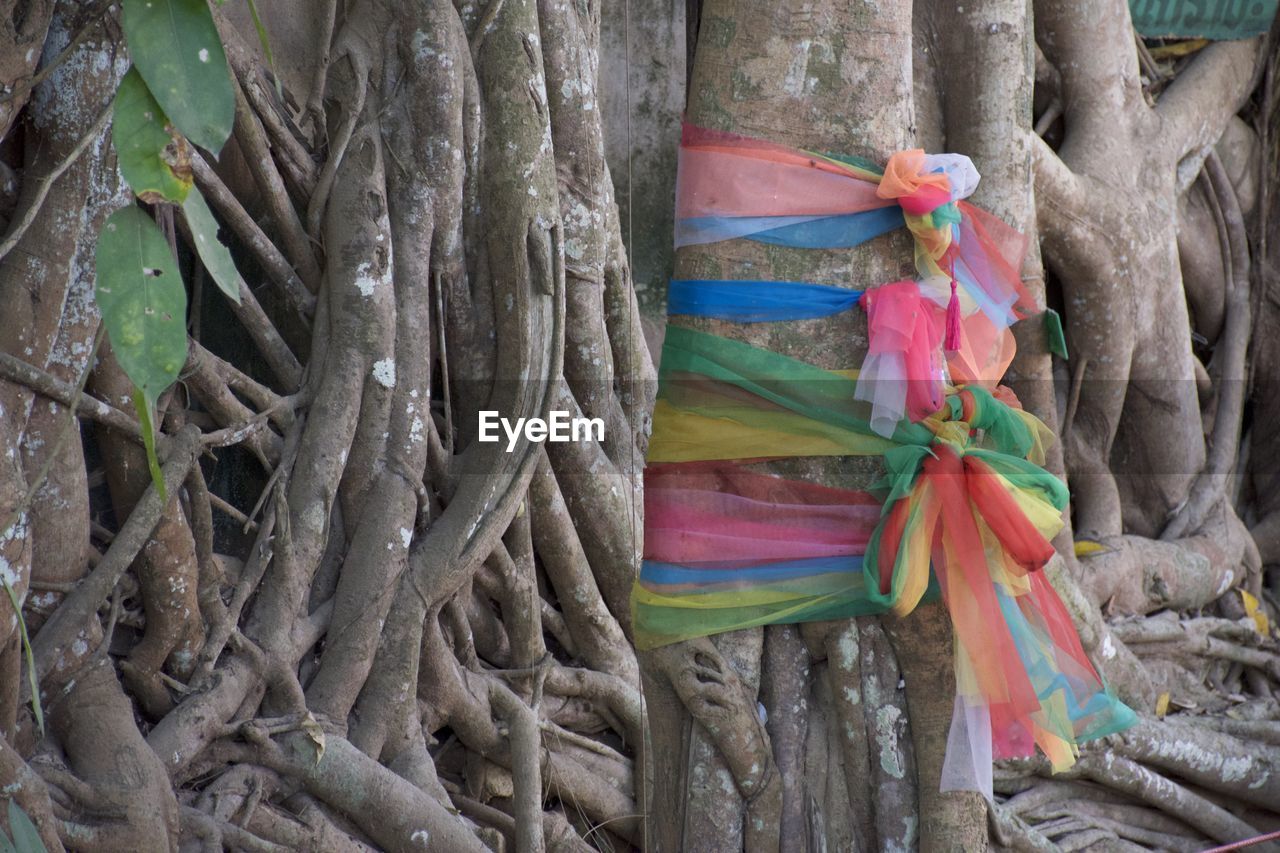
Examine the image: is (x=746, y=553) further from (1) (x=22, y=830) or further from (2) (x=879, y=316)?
(1) (x=22, y=830)

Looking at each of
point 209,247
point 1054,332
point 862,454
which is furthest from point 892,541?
point 1054,332

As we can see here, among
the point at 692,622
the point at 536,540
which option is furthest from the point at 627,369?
the point at 692,622

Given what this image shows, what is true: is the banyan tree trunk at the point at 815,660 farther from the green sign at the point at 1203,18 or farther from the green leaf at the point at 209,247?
the green sign at the point at 1203,18

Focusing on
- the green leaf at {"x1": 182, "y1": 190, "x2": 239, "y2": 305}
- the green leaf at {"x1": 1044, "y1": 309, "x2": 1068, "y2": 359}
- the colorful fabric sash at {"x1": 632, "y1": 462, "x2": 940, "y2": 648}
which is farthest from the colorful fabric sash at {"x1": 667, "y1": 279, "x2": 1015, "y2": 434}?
the green leaf at {"x1": 182, "y1": 190, "x2": 239, "y2": 305}

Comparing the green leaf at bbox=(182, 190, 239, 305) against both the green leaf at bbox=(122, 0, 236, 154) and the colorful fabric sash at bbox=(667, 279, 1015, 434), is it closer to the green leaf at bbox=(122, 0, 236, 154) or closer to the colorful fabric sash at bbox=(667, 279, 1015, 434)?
the green leaf at bbox=(122, 0, 236, 154)

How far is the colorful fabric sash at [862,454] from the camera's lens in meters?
2.04

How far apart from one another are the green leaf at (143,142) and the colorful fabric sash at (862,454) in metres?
1.11

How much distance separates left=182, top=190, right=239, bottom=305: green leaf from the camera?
107 cm

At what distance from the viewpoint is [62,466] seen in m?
2.35

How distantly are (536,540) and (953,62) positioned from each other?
149cm

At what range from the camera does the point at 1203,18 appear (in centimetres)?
455

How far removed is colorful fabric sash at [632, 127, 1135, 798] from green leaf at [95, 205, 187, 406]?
1117 millimetres

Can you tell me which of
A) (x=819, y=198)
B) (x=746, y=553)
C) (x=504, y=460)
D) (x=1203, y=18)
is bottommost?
(x=746, y=553)

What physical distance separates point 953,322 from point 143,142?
130 cm
